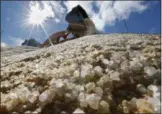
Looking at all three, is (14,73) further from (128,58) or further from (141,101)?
(141,101)

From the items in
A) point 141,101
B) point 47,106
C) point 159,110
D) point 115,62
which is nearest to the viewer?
point 159,110

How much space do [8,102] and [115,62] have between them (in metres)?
2.06

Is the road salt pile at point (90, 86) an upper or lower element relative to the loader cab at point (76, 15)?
lower

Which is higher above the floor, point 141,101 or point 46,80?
point 46,80

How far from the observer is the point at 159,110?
2926mm

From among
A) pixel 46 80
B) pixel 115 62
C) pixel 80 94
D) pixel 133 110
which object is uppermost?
pixel 115 62

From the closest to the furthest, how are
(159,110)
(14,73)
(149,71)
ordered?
(159,110) < (149,71) < (14,73)

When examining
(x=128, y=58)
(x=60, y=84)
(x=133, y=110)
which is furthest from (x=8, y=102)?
(x=128, y=58)

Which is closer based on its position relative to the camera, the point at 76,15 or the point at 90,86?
the point at 90,86

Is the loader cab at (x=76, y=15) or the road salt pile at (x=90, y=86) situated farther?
the loader cab at (x=76, y=15)

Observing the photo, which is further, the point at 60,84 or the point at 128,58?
the point at 128,58

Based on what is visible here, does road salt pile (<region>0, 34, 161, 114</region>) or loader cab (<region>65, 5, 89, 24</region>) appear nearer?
road salt pile (<region>0, 34, 161, 114</region>)

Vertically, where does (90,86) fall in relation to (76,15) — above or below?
below

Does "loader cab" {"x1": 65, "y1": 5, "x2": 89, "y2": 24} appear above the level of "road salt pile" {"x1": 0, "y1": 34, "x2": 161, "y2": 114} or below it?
above
